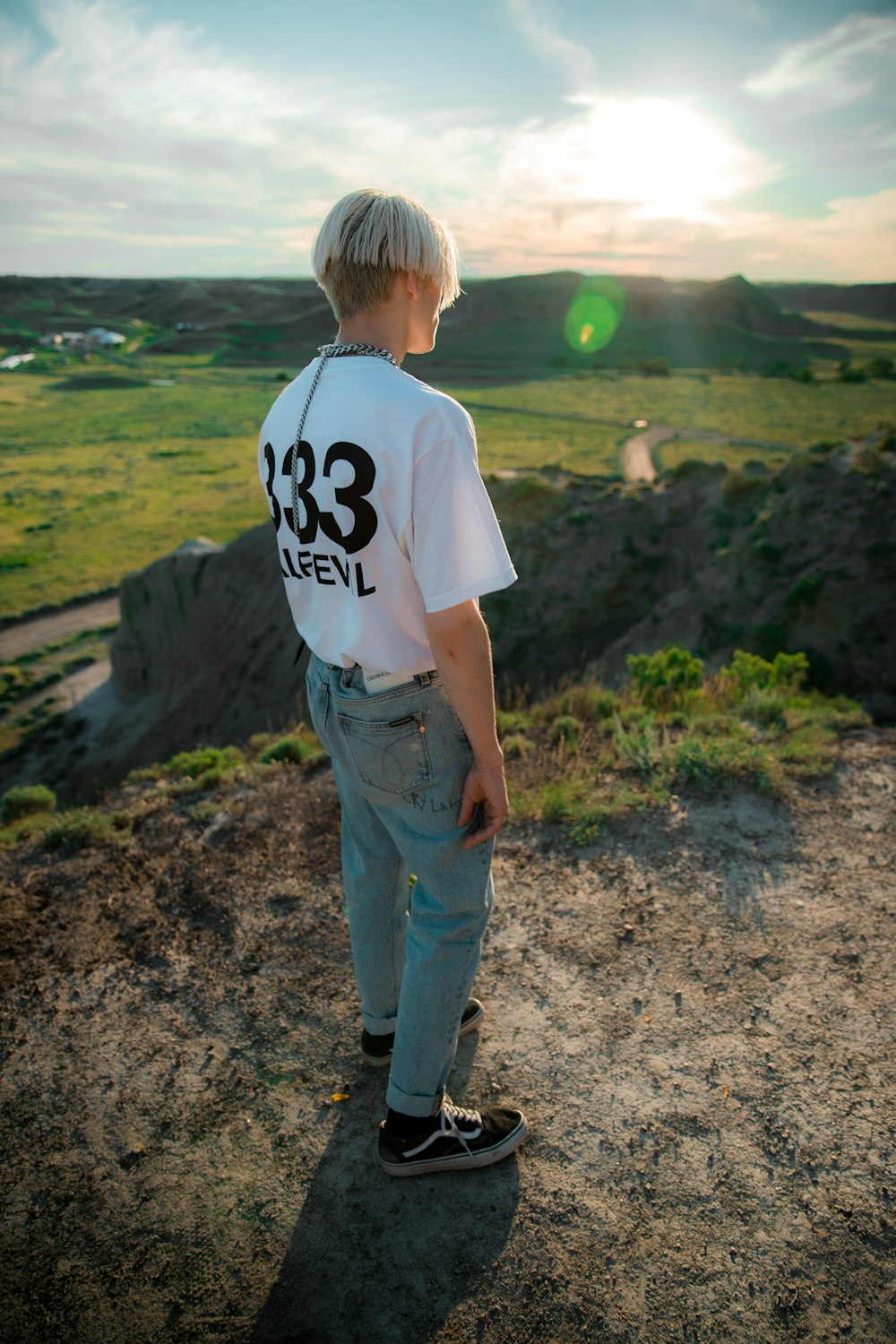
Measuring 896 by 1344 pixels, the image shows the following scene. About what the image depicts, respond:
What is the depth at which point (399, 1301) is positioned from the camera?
212 centimetres

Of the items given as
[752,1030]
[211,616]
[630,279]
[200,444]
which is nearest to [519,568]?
[211,616]

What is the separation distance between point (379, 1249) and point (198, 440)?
69718mm

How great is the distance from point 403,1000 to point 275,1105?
0.84 metres

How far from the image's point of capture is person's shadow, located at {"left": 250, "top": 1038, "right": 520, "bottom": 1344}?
2086 millimetres

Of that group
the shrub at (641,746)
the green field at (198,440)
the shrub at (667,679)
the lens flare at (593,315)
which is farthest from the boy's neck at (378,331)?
the lens flare at (593,315)

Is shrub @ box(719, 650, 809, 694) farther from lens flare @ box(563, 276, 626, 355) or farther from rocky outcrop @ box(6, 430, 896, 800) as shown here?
lens flare @ box(563, 276, 626, 355)

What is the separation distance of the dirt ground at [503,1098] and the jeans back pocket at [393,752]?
1.45m

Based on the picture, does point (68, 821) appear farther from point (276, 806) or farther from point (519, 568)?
point (519, 568)

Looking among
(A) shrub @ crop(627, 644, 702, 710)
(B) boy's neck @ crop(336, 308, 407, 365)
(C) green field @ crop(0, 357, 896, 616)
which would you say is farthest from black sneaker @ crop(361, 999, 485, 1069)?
(C) green field @ crop(0, 357, 896, 616)

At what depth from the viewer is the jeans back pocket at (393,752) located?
2.09 metres

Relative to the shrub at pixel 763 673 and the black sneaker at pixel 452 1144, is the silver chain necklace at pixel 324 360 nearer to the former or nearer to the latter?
the black sneaker at pixel 452 1144

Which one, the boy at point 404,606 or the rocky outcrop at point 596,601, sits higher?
the boy at point 404,606

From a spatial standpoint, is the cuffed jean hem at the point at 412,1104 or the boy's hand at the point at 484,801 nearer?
the boy's hand at the point at 484,801

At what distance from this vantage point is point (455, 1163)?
2455 mm
